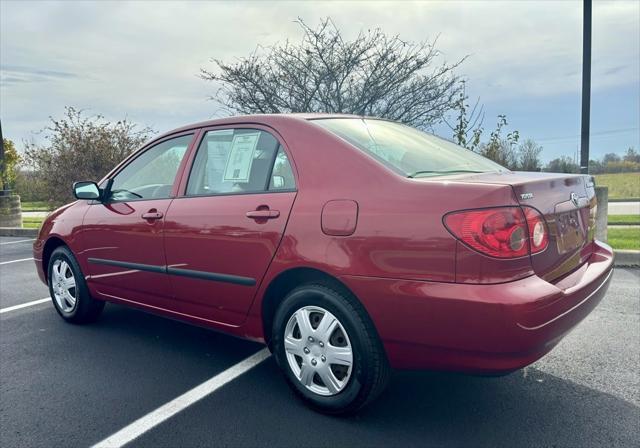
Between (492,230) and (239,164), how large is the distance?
1.70 meters

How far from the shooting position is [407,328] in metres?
2.56

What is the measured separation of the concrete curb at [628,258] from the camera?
22.5 feet

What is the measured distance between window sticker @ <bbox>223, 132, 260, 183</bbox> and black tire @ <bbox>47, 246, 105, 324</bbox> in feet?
6.40

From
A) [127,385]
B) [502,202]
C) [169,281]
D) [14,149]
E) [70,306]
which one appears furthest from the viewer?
[14,149]

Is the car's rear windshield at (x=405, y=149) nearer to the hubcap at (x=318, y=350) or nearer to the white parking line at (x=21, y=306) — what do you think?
the hubcap at (x=318, y=350)

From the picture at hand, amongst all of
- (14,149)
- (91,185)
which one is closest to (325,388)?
(91,185)

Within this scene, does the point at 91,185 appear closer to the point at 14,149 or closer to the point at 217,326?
the point at 217,326

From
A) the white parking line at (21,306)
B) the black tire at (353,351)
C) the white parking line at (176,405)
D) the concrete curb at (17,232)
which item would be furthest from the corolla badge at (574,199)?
the concrete curb at (17,232)

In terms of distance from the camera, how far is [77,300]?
15.3 ft

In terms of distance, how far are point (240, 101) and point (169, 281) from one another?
827cm

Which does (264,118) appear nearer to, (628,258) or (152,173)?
(152,173)

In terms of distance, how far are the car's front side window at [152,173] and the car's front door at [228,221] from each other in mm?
261

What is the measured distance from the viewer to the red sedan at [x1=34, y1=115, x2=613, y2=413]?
2.41 m

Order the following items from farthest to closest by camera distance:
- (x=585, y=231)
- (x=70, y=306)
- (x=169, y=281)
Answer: (x=70, y=306)
(x=169, y=281)
(x=585, y=231)
